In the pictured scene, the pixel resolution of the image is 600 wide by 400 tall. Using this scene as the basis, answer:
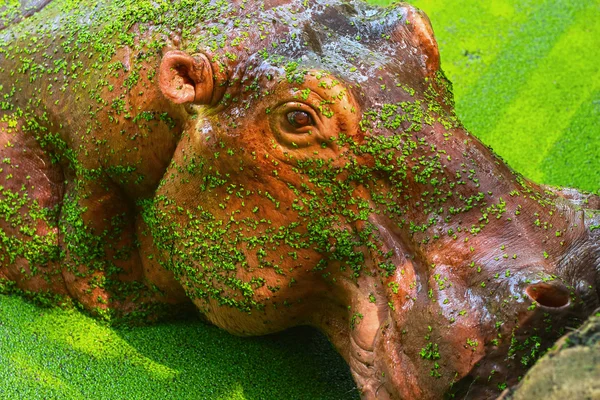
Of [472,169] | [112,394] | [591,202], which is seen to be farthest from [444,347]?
[112,394]

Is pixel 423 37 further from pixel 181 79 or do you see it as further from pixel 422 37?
pixel 181 79

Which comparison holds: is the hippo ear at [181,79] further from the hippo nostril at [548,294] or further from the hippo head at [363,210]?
the hippo nostril at [548,294]

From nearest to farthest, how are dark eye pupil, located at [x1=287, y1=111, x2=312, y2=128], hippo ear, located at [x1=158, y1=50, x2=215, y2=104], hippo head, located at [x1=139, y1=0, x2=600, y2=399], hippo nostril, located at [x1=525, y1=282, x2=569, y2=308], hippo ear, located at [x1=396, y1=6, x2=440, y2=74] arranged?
1. hippo nostril, located at [x1=525, y1=282, x2=569, y2=308]
2. hippo head, located at [x1=139, y1=0, x2=600, y2=399]
3. dark eye pupil, located at [x1=287, y1=111, x2=312, y2=128]
4. hippo ear, located at [x1=158, y1=50, x2=215, y2=104]
5. hippo ear, located at [x1=396, y1=6, x2=440, y2=74]

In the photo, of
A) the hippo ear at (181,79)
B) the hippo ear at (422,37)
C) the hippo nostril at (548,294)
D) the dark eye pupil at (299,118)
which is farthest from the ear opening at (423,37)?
the hippo nostril at (548,294)

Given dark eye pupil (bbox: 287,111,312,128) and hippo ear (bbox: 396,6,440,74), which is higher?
hippo ear (bbox: 396,6,440,74)

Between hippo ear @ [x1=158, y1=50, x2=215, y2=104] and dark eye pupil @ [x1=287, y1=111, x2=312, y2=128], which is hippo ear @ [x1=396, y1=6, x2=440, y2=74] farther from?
hippo ear @ [x1=158, y1=50, x2=215, y2=104]

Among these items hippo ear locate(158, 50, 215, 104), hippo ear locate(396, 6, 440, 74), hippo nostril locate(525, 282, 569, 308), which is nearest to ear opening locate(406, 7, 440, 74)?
hippo ear locate(396, 6, 440, 74)
